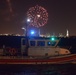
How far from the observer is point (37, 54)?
166 ft

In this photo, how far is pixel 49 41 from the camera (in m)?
50.4

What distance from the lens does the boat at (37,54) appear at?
163 feet

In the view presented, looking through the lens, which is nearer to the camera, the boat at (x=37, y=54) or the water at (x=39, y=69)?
the water at (x=39, y=69)

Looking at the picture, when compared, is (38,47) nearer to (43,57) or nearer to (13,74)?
(43,57)

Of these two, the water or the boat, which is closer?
the water

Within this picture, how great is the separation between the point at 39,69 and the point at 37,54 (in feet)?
7.21

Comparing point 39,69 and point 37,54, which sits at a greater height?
point 37,54

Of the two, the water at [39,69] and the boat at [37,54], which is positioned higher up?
the boat at [37,54]

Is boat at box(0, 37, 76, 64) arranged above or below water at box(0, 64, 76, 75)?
above

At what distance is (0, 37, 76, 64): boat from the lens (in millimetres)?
49656

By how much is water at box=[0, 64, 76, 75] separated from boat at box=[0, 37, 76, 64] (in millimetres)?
514

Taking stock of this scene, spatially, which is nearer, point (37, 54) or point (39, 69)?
point (39, 69)

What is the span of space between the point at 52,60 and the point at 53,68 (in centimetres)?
99

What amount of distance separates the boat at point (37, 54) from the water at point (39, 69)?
514 millimetres
